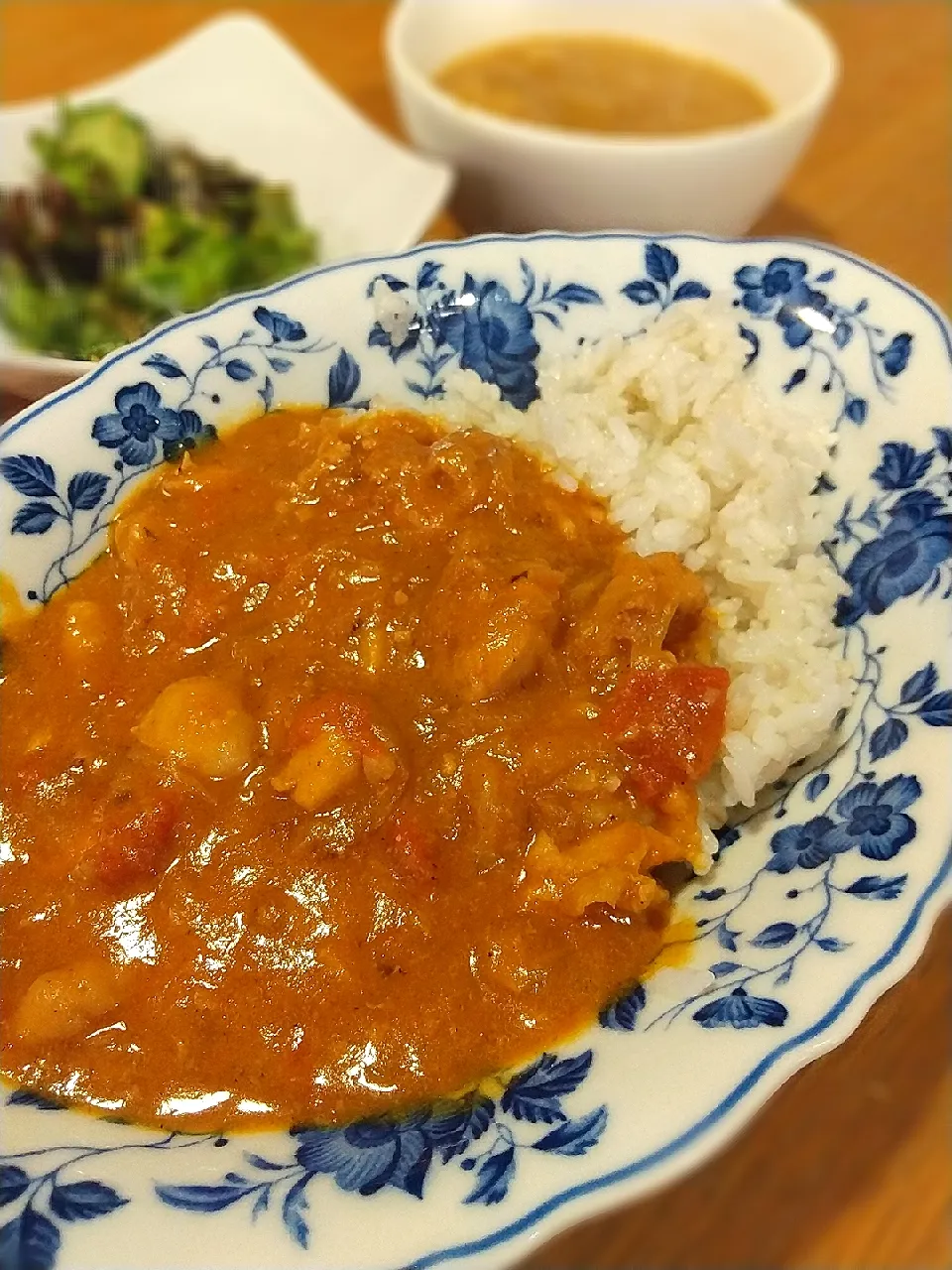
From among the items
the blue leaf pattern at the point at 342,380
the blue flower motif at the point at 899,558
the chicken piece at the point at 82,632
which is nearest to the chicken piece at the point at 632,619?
the blue flower motif at the point at 899,558

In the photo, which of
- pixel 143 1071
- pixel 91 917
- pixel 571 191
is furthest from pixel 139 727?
pixel 571 191

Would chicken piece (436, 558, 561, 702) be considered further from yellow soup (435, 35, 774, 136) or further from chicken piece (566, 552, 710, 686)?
yellow soup (435, 35, 774, 136)

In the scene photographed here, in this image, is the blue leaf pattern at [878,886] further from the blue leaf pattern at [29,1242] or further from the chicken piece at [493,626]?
the blue leaf pattern at [29,1242]

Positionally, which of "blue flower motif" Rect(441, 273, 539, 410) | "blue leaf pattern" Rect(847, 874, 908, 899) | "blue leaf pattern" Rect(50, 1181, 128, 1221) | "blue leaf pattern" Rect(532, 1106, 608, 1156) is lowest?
"blue leaf pattern" Rect(50, 1181, 128, 1221)

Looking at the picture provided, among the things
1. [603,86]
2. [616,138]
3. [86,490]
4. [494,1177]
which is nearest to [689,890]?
[494,1177]

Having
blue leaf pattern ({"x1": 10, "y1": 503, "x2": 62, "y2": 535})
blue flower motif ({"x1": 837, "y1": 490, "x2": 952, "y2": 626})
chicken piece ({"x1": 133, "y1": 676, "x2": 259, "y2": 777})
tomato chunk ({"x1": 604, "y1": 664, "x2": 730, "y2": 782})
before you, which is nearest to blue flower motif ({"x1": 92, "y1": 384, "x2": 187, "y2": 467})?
blue leaf pattern ({"x1": 10, "y1": 503, "x2": 62, "y2": 535})

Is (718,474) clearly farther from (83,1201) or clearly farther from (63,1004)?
(83,1201)

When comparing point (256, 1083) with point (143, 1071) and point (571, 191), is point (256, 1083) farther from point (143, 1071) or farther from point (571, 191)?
point (571, 191)

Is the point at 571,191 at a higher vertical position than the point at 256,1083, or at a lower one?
higher
